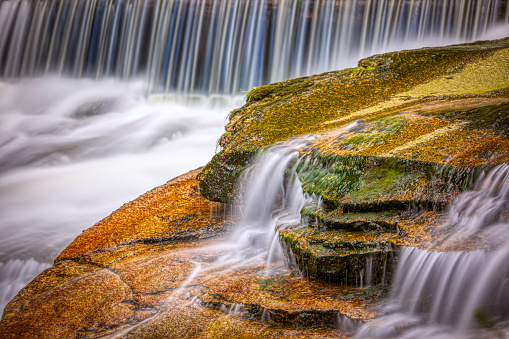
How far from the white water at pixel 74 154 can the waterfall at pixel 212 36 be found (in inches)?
32.1

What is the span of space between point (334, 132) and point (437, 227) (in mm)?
1834

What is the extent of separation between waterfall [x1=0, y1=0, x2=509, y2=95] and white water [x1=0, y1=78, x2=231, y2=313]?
0.82 m

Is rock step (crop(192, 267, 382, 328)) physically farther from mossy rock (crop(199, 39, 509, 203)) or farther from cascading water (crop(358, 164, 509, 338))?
mossy rock (crop(199, 39, 509, 203))

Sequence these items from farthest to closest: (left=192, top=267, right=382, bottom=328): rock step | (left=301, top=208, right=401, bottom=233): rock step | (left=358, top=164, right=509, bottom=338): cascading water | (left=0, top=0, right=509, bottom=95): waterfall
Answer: (left=0, top=0, right=509, bottom=95): waterfall → (left=301, top=208, right=401, bottom=233): rock step → (left=192, top=267, right=382, bottom=328): rock step → (left=358, top=164, right=509, bottom=338): cascading water

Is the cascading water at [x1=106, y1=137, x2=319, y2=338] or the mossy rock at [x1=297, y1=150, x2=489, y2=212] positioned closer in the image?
the mossy rock at [x1=297, y1=150, x2=489, y2=212]

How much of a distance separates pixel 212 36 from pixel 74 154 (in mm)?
5635

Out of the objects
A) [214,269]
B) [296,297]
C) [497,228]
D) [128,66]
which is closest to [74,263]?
[214,269]

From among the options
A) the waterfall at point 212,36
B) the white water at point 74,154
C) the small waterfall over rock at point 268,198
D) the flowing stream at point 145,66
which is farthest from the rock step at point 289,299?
the waterfall at point 212,36

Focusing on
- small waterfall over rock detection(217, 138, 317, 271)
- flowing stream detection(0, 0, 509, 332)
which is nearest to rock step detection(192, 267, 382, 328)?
small waterfall over rock detection(217, 138, 317, 271)

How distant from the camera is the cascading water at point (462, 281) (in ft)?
7.97

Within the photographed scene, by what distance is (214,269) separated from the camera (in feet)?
12.3

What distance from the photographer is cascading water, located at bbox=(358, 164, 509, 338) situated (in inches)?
95.6

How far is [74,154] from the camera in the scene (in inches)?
405

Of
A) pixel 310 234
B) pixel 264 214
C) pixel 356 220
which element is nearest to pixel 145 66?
pixel 264 214
